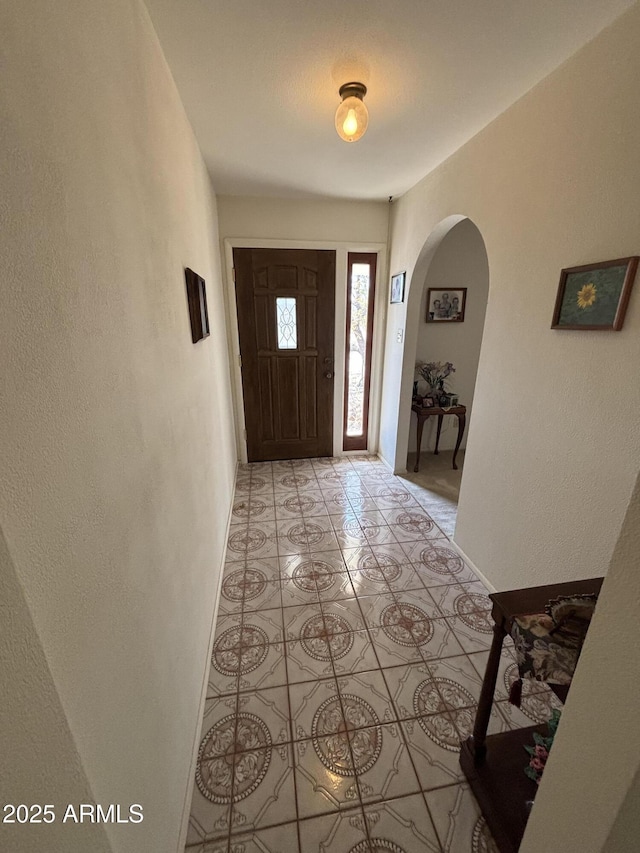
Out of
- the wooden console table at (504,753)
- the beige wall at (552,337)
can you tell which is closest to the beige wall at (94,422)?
the wooden console table at (504,753)

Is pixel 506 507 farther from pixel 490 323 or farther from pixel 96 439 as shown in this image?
pixel 96 439

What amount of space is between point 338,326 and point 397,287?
609 mm

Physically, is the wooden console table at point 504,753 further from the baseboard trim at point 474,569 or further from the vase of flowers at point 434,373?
the vase of flowers at point 434,373

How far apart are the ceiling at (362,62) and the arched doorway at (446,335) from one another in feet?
3.77

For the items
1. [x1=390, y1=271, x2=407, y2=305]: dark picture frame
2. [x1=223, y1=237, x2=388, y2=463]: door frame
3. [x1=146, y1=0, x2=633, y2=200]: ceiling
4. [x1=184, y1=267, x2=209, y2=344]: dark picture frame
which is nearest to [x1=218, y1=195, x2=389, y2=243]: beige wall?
[x1=223, y1=237, x2=388, y2=463]: door frame

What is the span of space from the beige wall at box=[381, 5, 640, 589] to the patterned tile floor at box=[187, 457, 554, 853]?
470 mm

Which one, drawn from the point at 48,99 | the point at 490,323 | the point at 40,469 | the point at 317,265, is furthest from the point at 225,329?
the point at 40,469

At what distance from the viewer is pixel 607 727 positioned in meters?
0.52

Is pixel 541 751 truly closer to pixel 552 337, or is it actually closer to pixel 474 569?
pixel 474 569

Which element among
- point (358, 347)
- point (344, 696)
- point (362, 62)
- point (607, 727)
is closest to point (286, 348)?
point (358, 347)

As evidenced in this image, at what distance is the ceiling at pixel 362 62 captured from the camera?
108cm

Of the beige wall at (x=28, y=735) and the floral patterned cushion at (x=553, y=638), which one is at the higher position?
the beige wall at (x=28, y=735)

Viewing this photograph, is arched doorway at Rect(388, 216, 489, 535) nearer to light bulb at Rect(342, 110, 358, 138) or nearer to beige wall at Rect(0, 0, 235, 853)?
light bulb at Rect(342, 110, 358, 138)

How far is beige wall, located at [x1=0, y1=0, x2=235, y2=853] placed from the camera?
44 cm
